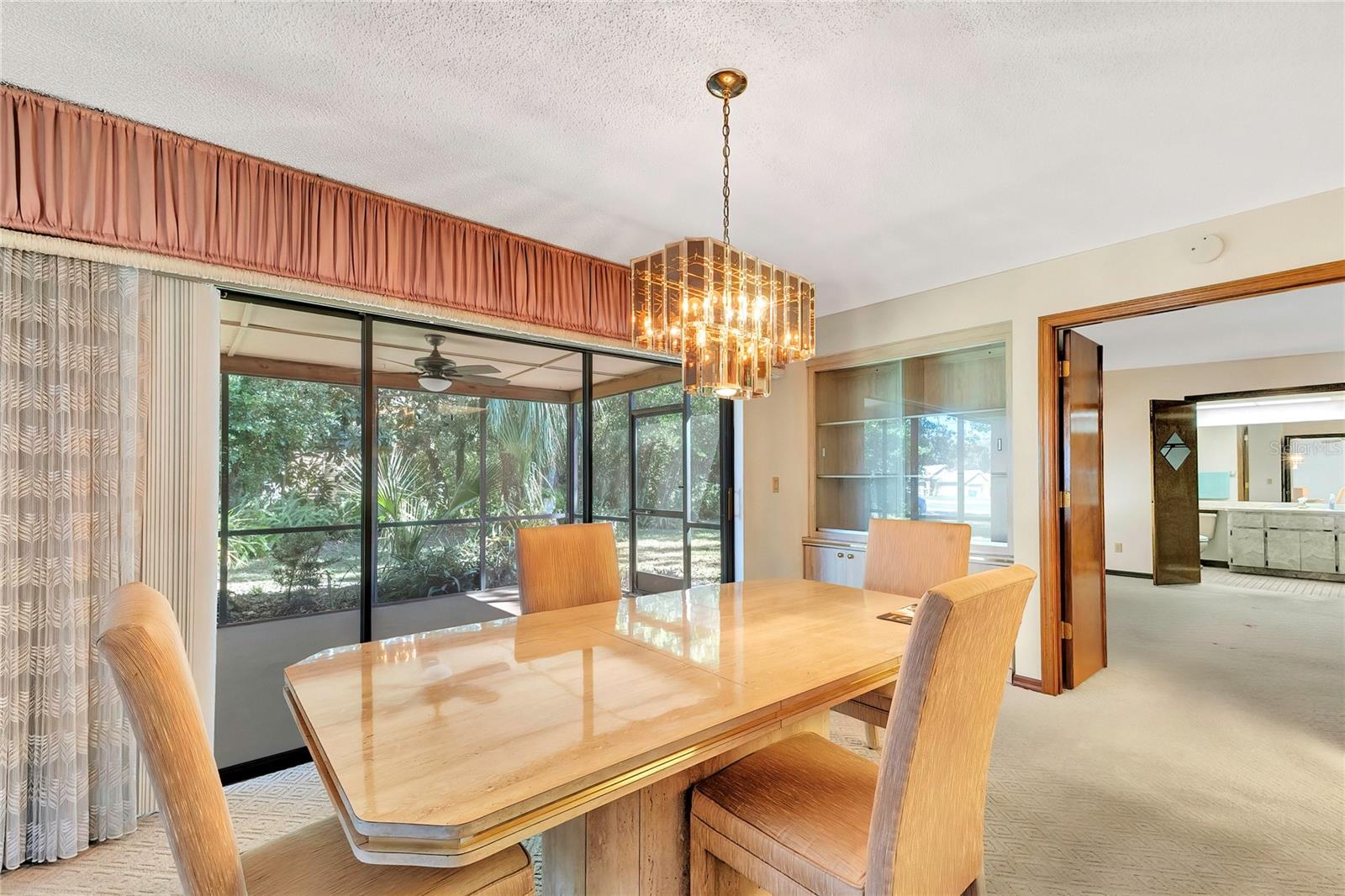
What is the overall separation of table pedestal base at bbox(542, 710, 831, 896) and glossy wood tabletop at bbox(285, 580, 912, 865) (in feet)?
0.84

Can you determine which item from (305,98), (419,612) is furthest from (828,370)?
(305,98)

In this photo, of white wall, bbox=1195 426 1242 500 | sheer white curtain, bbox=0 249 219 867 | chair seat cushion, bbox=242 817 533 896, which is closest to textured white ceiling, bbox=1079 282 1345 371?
white wall, bbox=1195 426 1242 500

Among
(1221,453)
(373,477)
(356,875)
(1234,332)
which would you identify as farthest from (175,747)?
(1221,453)

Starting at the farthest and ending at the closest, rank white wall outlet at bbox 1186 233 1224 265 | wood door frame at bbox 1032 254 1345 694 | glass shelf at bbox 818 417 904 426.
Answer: glass shelf at bbox 818 417 904 426 < wood door frame at bbox 1032 254 1345 694 < white wall outlet at bbox 1186 233 1224 265

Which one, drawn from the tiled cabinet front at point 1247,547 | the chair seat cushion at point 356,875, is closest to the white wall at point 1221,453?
the tiled cabinet front at point 1247,547

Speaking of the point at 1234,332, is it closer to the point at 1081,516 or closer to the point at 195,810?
the point at 1081,516

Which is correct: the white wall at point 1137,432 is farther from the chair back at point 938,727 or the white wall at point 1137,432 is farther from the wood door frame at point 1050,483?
the chair back at point 938,727

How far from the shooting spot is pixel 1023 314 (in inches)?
133

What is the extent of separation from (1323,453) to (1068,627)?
7570 millimetres

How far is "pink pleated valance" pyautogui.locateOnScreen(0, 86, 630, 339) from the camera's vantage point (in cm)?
187

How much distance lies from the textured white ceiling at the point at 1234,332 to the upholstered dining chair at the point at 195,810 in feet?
14.2

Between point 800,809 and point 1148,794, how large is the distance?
1903 millimetres

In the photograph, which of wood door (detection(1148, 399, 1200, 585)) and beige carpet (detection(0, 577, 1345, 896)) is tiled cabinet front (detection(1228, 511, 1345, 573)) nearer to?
wood door (detection(1148, 399, 1200, 585))

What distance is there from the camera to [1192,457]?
254 inches
